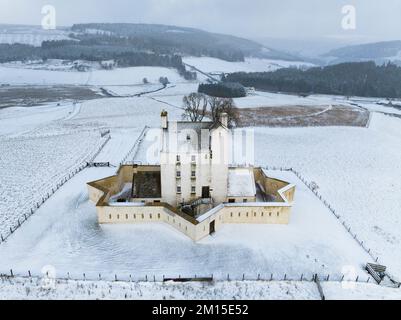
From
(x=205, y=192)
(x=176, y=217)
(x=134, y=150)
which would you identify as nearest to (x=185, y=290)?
(x=176, y=217)

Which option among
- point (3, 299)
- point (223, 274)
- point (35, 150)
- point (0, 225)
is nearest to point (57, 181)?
point (0, 225)

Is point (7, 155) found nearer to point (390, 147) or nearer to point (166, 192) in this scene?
point (166, 192)

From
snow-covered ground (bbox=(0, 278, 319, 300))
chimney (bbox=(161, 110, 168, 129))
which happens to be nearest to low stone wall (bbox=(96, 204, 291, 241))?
snow-covered ground (bbox=(0, 278, 319, 300))

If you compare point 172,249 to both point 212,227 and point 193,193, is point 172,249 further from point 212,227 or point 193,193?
point 193,193

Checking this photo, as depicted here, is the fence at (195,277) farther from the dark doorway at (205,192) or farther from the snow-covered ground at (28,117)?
the snow-covered ground at (28,117)

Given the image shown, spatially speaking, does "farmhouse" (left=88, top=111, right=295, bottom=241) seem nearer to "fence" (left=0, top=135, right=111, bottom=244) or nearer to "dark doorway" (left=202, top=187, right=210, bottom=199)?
"dark doorway" (left=202, top=187, right=210, bottom=199)

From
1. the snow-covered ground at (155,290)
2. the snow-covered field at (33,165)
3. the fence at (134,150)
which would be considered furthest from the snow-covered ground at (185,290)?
the fence at (134,150)

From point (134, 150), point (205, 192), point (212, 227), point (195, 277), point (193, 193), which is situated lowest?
point (195, 277)
